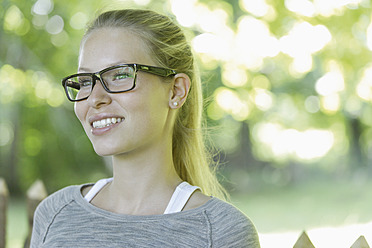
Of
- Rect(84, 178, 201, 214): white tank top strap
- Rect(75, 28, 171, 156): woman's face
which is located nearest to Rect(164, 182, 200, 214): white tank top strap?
Rect(84, 178, 201, 214): white tank top strap

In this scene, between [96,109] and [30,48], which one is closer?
[96,109]

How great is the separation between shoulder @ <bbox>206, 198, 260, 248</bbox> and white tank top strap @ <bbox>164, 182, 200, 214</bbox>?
0.21 feet

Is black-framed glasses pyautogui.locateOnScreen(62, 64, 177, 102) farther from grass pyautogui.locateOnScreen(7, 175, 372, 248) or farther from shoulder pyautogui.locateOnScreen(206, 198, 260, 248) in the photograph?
grass pyautogui.locateOnScreen(7, 175, 372, 248)

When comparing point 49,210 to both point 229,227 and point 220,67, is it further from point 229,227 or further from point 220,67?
point 220,67

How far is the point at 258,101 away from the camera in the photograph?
21.1 feet

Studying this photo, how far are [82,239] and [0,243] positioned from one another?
86 cm

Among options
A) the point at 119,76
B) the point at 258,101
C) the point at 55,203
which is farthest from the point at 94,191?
the point at 258,101

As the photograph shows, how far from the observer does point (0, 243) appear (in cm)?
187

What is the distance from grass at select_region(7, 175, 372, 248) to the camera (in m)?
6.42

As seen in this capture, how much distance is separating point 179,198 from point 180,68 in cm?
33

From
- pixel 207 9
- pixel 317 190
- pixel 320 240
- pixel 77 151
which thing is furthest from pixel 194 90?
pixel 317 190

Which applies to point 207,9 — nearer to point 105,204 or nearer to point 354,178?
point 105,204

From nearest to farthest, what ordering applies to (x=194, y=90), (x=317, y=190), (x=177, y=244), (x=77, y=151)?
(x=177, y=244) < (x=194, y=90) < (x=77, y=151) < (x=317, y=190)

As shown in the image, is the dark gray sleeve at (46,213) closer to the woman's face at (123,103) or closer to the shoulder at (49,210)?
the shoulder at (49,210)
